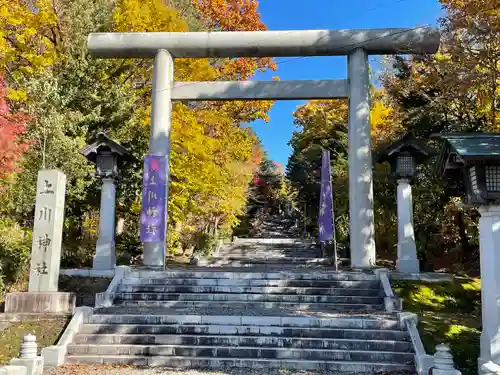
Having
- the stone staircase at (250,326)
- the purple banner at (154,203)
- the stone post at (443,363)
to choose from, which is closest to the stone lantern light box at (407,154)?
the stone staircase at (250,326)

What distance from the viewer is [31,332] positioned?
8188mm

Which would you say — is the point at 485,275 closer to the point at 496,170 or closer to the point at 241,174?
the point at 496,170

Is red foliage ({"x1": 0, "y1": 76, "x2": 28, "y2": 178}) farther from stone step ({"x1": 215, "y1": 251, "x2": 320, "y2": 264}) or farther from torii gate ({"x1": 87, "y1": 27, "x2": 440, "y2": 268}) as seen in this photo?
stone step ({"x1": 215, "y1": 251, "x2": 320, "y2": 264})

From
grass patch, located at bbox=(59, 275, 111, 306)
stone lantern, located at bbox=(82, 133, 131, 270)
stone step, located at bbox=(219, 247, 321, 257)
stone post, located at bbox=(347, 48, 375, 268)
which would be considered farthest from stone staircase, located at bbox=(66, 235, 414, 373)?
stone step, located at bbox=(219, 247, 321, 257)

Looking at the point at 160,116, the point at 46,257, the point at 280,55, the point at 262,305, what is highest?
the point at 280,55

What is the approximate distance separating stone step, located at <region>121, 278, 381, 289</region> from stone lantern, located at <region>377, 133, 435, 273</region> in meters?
1.85

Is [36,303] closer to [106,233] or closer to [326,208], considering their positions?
[106,233]

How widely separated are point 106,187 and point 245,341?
680cm

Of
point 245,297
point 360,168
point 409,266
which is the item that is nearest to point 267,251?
point 360,168

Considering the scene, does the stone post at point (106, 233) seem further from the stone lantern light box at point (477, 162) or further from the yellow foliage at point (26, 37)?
the stone lantern light box at point (477, 162)

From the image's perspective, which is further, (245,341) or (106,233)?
(106,233)

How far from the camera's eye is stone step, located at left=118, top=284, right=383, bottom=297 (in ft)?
32.8

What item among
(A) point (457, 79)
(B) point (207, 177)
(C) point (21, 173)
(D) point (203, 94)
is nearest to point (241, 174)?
(B) point (207, 177)

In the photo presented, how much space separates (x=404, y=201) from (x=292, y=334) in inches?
221
